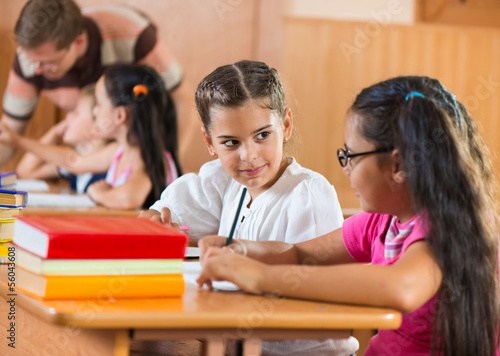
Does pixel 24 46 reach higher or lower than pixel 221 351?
higher

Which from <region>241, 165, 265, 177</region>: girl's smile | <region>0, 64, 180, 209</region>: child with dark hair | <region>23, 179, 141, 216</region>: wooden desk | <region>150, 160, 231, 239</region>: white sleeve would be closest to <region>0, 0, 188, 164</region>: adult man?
<region>0, 64, 180, 209</region>: child with dark hair

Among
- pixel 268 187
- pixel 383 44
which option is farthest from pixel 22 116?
pixel 268 187

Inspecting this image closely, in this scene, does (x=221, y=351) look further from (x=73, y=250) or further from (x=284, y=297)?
(x=73, y=250)

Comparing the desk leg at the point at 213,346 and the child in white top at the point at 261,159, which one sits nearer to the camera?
the desk leg at the point at 213,346

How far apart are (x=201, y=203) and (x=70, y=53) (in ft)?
7.96

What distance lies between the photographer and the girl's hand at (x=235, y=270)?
0.99 metres

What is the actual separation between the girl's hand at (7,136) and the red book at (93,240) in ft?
8.63

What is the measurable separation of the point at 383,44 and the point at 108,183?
1970 millimetres

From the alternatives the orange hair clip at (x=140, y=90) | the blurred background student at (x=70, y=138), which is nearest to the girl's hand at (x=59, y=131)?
the blurred background student at (x=70, y=138)

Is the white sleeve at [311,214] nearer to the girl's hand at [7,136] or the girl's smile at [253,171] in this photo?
the girl's smile at [253,171]

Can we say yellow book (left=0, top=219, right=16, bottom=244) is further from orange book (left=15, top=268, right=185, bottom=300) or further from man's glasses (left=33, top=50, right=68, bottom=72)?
man's glasses (left=33, top=50, right=68, bottom=72)

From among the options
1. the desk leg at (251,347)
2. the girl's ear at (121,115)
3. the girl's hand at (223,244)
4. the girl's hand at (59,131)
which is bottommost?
the desk leg at (251,347)

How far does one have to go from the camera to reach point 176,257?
3.27ft

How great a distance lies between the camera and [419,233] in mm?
1030
